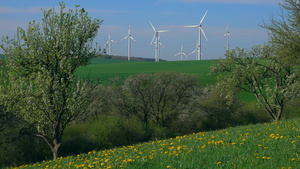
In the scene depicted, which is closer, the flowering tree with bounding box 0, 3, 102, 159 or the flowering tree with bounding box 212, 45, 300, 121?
the flowering tree with bounding box 0, 3, 102, 159

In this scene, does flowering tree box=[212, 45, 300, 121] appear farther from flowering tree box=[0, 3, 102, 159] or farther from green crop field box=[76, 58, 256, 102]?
flowering tree box=[0, 3, 102, 159]

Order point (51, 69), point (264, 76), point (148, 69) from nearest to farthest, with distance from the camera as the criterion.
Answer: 1. point (51, 69)
2. point (264, 76)
3. point (148, 69)

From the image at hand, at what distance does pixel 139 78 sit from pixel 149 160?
130 ft

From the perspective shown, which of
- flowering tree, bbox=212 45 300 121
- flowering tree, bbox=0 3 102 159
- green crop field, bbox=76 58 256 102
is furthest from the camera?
green crop field, bbox=76 58 256 102

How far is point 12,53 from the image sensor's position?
20781 millimetres

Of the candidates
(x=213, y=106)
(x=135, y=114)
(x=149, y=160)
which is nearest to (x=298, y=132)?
(x=149, y=160)

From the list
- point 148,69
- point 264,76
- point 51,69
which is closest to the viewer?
point 51,69

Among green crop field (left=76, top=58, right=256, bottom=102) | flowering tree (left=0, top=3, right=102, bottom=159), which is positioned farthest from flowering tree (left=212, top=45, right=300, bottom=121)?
flowering tree (left=0, top=3, right=102, bottom=159)

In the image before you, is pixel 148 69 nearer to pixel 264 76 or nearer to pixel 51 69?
pixel 264 76

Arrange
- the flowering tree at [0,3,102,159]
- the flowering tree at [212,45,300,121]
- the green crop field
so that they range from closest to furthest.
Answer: the flowering tree at [0,3,102,159], the flowering tree at [212,45,300,121], the green crop field

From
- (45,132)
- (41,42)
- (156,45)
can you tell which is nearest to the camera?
(41,42)

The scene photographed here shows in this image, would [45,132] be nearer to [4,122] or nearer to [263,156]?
[4,122]

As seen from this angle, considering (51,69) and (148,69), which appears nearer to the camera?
(51,69)

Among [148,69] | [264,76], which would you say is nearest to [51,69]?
[264,76]
